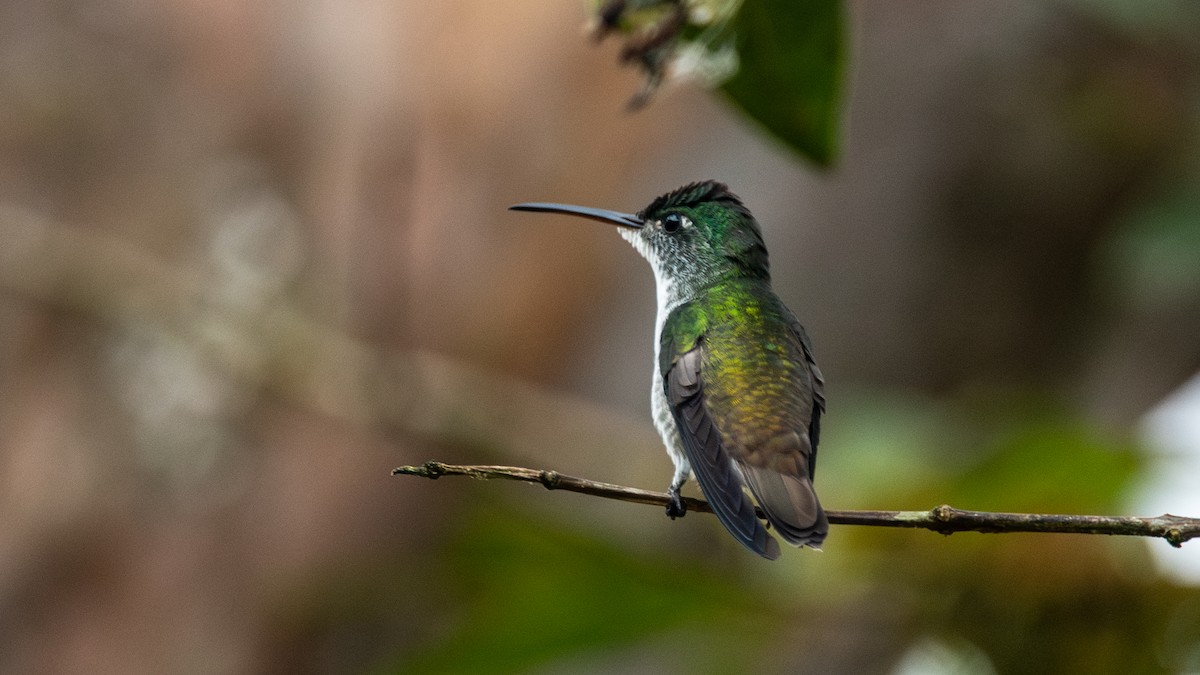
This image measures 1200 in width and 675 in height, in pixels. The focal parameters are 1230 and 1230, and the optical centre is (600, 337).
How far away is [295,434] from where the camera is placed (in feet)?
19.0

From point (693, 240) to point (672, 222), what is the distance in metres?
0.04

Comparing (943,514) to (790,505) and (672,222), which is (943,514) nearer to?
(790,505)

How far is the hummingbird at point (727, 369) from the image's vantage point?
137 cm

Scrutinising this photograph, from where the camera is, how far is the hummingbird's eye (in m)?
1.95

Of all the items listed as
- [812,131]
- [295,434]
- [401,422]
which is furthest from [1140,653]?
[295,434]

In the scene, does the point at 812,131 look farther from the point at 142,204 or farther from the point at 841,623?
the point at 142,204

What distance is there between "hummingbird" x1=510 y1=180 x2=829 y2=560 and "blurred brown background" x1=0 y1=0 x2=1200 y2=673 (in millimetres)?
1297

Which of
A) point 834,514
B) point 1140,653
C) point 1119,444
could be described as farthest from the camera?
Answer: point 1119,444

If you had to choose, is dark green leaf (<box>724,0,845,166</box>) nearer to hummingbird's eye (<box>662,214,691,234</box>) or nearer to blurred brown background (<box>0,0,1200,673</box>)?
hummingbird's eye (<box>662,214,691,234</box>)

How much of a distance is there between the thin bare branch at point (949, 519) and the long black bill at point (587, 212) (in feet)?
1.27

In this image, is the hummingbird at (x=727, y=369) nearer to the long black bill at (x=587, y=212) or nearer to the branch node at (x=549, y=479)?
the long black bill at (x=587, y=212)

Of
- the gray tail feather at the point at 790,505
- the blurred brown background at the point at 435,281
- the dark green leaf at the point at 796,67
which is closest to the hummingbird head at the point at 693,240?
Result: the dark green leaf at the point at 796,67

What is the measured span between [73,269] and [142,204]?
0.42 m

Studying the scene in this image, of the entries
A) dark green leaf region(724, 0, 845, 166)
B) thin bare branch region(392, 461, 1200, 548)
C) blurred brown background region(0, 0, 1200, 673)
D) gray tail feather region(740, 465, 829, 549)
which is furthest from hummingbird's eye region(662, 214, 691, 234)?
blurred brown background region(0, 0, 1200, 673)
